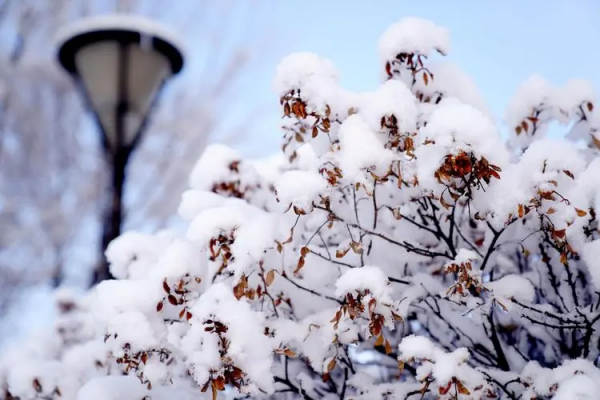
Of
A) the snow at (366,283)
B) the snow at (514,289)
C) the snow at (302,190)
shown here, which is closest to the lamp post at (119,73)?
the snow at (302,190)

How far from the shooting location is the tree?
1.78 metres

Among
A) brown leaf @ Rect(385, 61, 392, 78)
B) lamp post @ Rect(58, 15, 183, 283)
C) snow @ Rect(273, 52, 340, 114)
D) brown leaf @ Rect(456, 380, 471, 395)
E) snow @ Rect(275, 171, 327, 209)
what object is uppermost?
lamp post @ Rect(58, 15, 183, 283)

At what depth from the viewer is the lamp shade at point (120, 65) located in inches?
164

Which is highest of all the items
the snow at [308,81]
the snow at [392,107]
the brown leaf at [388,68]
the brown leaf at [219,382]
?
the brown leaf at [388,68]

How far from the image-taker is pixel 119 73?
4164mm

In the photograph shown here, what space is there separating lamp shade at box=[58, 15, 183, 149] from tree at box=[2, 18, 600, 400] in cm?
175

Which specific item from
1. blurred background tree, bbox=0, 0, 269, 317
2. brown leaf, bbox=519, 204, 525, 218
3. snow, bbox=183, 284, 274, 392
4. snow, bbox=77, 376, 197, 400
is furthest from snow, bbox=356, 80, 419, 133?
blurred background tree, bbox=0, 0, 269, 317

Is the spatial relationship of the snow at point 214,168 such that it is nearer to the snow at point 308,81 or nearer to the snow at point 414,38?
the snow at point 308,81

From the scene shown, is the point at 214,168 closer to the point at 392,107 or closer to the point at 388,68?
the point at 388,68

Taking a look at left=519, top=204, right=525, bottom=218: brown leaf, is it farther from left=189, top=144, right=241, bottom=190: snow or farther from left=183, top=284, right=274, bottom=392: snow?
left=189, top=144, right=241, bottom=190: snow

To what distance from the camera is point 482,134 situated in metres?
1.70

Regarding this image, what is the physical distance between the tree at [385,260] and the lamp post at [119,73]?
1.65 m

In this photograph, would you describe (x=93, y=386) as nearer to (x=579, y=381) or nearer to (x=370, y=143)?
(x=370, y=143)

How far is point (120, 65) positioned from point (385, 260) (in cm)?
270
